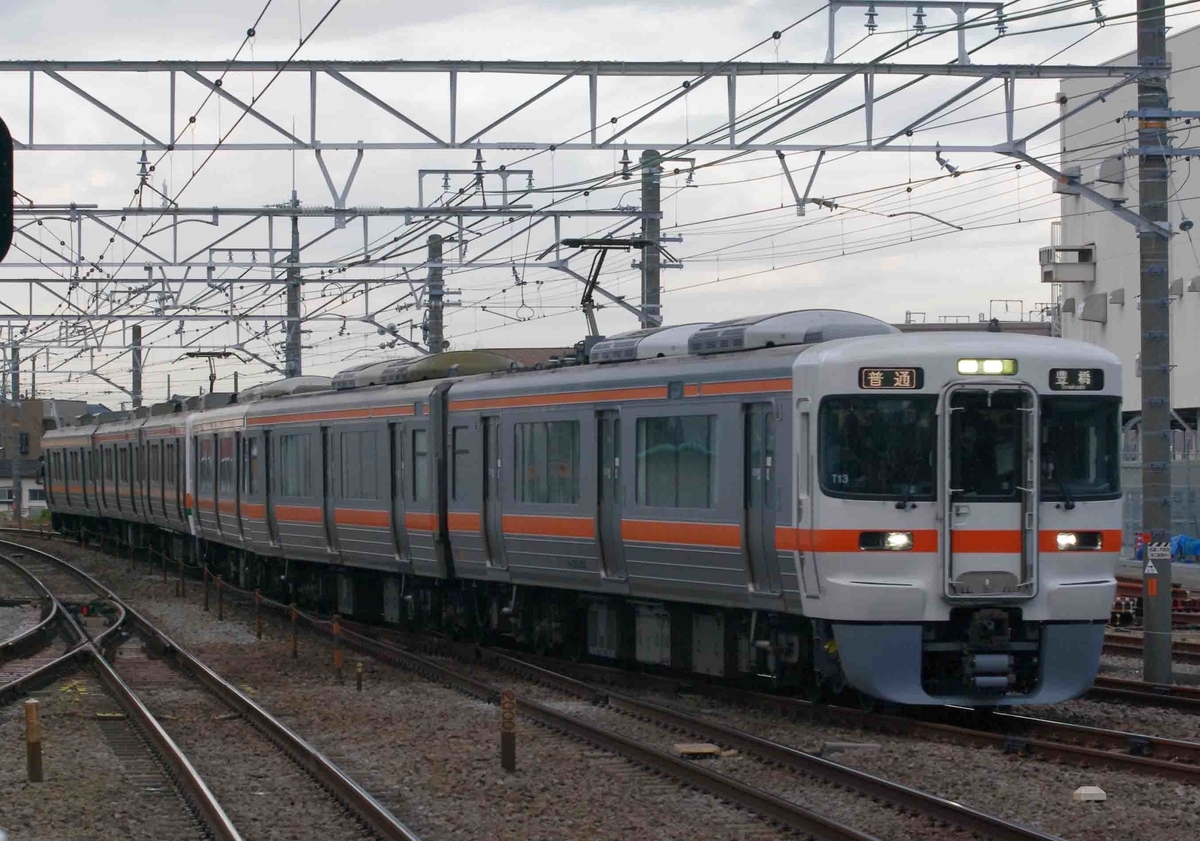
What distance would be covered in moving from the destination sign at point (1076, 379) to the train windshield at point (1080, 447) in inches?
2.7

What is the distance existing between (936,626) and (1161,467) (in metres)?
3.75

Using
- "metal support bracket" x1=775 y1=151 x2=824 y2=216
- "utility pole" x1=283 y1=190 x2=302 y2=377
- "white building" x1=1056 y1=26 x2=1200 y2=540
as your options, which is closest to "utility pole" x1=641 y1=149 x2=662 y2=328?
"metal support bracket" x1=775 y1=151 x2=824 y2=216

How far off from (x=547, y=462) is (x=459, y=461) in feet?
7.19

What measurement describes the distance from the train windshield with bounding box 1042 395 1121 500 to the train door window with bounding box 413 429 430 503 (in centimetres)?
798

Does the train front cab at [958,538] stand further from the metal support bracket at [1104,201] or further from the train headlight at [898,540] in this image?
the metal support bracket at [1104,201]

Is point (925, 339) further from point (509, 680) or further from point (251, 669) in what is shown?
point (251, 669)

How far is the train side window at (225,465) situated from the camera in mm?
26281

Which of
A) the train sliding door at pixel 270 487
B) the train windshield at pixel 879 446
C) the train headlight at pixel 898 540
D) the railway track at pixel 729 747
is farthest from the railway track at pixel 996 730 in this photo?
the train sliding door at pixel 270 487

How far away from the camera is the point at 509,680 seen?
15758 millimetres

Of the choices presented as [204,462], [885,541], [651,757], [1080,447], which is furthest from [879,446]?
[204,462]

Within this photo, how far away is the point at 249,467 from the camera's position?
82.3 ft

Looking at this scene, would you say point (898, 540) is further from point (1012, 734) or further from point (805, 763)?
point (805, 763)

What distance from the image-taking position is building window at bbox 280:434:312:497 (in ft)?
73.0

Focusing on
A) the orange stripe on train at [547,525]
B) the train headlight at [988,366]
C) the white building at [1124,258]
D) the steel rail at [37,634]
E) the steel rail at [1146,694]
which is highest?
the white building at [1124,258]
